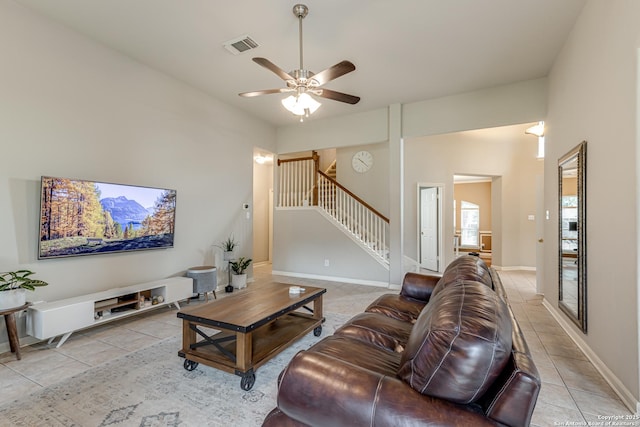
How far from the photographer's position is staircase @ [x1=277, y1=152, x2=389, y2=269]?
18.5ft

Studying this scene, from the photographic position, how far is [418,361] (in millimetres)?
1150

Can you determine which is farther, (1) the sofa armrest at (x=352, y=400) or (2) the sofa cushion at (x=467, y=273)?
(2) the sofa cushion at (x=467, y=273)

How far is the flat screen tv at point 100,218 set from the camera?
2871 millimetres

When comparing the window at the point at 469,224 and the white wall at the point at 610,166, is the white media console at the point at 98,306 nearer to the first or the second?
the white wall at the point at 610,166

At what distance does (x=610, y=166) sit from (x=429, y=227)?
15.3 feet

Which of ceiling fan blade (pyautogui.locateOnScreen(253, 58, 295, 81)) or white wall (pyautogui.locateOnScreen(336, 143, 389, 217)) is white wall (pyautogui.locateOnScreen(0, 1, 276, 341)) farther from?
white wall (pyautogui.locateOnScreen(336, 143, 389, 217))

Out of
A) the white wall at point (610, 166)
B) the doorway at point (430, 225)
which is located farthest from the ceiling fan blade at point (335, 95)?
the doorway at point (430, 225)

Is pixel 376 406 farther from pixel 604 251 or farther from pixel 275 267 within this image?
pixel 275 267

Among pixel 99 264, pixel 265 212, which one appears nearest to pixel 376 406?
pixel 99 264

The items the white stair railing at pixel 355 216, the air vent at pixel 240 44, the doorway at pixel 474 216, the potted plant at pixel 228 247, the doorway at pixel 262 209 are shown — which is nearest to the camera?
the air vent at pixel 240 44

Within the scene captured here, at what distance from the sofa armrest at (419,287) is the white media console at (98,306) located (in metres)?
A: 2.84

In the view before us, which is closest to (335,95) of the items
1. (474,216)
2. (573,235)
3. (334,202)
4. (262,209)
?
(573,235)

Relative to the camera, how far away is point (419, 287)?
2.94 meters

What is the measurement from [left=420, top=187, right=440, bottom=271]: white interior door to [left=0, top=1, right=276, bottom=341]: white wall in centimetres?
438
